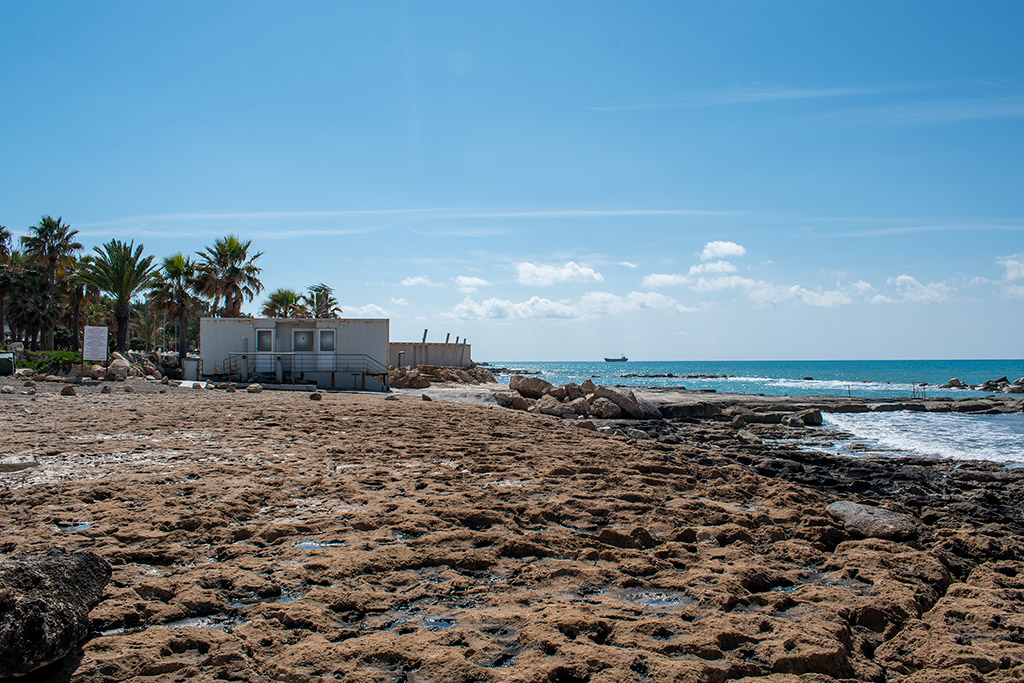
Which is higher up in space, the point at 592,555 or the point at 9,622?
the point at 9,622

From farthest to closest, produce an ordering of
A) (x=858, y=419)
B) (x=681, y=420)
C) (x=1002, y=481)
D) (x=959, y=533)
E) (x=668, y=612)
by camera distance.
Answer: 1. (x=858, y=419)
2. (x=681, y=420)
3. (x=1002, y=481)
4. (x=959, y=533)
5. (x=668, y=612)

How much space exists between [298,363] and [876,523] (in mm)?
25104

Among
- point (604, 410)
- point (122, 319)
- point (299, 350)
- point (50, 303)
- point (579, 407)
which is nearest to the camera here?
point (604, 410)

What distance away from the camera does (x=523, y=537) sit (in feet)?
20.1

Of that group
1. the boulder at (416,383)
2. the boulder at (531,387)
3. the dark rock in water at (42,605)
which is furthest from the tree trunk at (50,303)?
the dark rock in water at (42,605)

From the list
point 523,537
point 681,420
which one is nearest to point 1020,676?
point 523,537

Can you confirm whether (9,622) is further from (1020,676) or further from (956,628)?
(956,628)

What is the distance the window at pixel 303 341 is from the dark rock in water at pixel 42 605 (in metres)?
25.9

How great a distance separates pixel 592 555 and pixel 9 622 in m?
4.13

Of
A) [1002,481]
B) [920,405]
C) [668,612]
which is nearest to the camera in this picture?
[668,612]

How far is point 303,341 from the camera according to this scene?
2920cm

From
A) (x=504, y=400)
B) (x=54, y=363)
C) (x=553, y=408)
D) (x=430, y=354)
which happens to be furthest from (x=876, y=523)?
(x=430, y=354)

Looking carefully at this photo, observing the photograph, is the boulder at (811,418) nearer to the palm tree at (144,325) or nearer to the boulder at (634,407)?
the boulder at (634,407)

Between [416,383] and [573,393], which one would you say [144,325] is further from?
[573,393]
